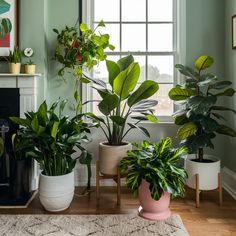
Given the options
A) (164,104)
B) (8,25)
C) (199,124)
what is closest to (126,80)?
(199,124)

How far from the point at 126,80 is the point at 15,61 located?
1247 mm

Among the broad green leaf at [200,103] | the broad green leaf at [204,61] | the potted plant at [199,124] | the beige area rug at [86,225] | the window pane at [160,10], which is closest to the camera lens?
the beige area rug at [86,225]

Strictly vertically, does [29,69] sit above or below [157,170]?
above

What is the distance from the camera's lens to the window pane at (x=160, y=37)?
10.2ft

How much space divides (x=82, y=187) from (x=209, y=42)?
229 cm

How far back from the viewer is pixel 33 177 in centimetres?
278

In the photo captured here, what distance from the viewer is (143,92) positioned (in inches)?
94.1

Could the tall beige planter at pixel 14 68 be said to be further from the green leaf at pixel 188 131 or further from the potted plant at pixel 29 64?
the green leaf at pixel 188 131

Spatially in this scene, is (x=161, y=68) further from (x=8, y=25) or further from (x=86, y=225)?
(x=86, y=225)

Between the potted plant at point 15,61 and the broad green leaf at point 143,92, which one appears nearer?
the broad green leaf at point 143,92

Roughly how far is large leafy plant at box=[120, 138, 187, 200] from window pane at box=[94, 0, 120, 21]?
5.72ft

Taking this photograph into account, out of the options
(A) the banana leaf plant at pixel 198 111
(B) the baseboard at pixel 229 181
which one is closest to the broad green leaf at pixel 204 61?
(A) the banana leaf plant at pixel 198 111

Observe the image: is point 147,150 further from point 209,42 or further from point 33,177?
point 209,42

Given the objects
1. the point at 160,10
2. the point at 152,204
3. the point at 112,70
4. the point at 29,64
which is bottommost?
the point at 152,204
